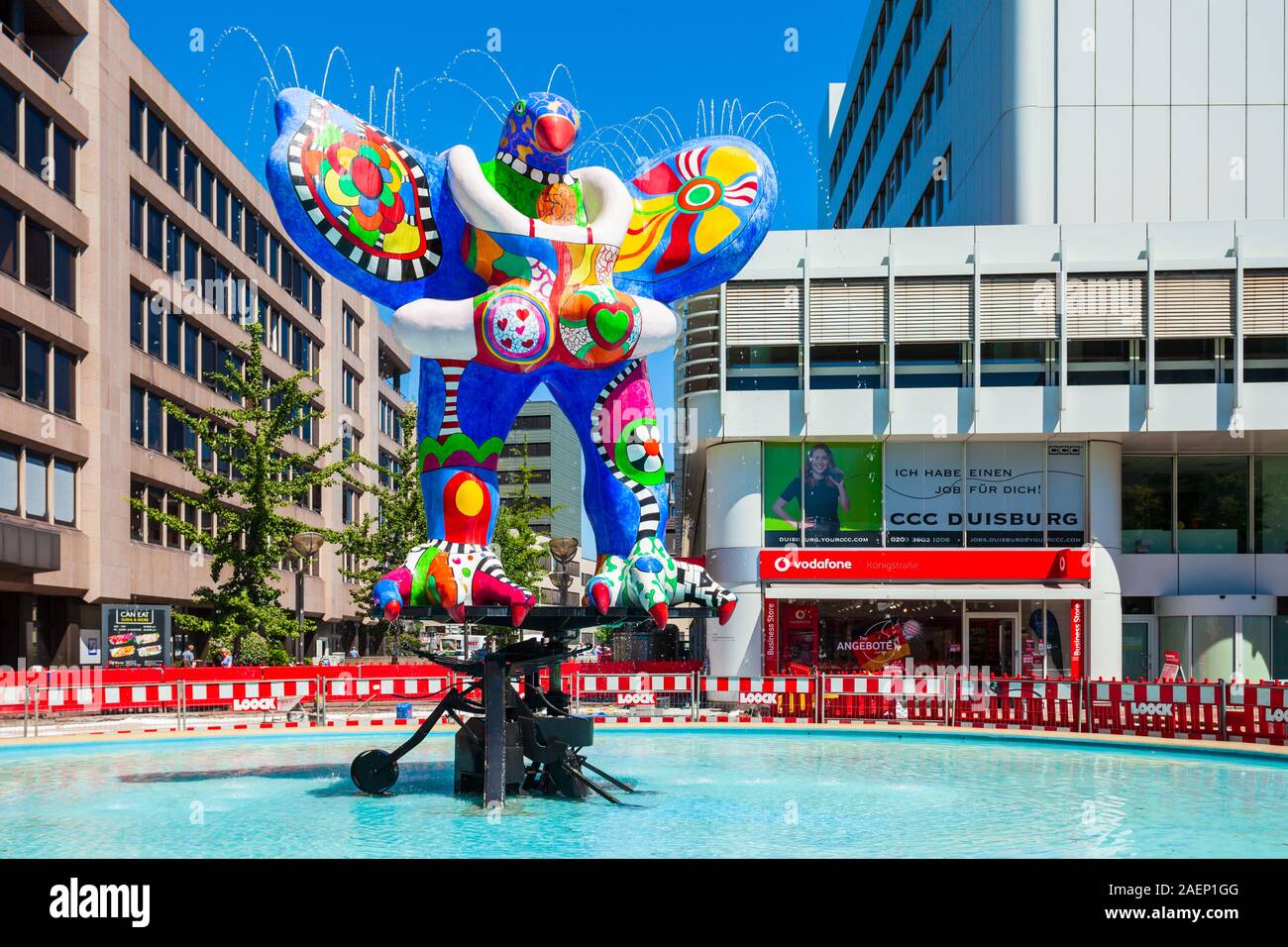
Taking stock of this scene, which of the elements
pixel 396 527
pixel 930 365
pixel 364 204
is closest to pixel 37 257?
pixel 396 527

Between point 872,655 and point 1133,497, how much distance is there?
23.8ft

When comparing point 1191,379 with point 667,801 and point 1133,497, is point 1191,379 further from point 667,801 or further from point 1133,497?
point 667,801

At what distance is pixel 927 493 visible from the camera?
95.8ft

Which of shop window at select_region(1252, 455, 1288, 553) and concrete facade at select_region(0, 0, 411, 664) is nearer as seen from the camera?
shop window at select_region(1252, 455, 1288, 553)

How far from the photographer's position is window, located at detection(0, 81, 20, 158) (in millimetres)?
31219

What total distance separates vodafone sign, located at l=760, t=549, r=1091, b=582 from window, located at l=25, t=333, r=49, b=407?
730 inches

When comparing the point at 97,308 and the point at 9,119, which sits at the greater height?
the point at 9,119

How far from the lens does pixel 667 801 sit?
456 inches

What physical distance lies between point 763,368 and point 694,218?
17.0m

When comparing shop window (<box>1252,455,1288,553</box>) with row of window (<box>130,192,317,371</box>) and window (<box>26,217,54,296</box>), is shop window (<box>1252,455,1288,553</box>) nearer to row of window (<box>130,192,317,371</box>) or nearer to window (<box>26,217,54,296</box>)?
window (<box>26,217,54,296</box>)

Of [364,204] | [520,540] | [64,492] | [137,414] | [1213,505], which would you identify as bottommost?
[520,540]

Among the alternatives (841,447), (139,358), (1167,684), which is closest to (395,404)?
(139,358)

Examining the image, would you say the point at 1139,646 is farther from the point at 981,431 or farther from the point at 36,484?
the point at 36,484

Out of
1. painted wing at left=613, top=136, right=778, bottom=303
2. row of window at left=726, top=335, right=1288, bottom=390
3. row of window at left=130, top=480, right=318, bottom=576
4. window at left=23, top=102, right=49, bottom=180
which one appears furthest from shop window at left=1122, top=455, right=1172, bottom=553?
window at left=23, top=102, right=49, bottom=180
